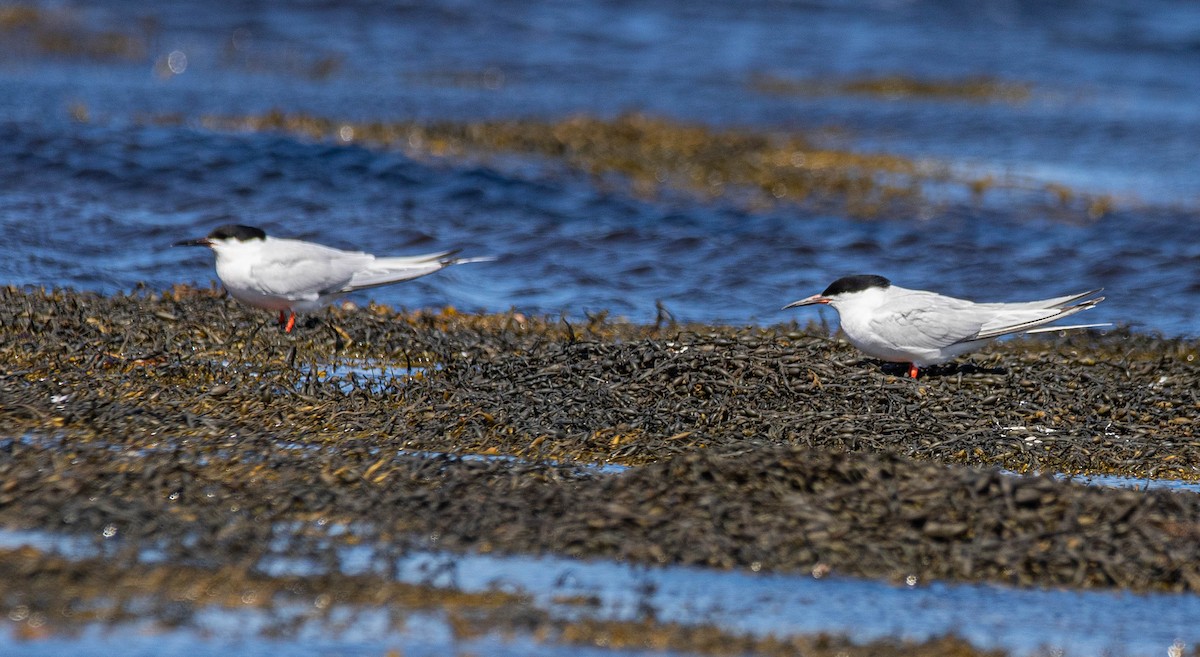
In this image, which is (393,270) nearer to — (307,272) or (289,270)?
(307,272)

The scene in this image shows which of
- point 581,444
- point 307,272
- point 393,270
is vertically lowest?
point 581,444

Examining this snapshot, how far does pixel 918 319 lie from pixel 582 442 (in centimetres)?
215

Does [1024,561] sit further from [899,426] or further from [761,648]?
[899,426]

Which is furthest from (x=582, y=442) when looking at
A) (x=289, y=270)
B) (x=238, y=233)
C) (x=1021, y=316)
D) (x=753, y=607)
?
(x=238, y=233)

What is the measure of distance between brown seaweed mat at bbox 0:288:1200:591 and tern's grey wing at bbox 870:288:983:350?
223 mm

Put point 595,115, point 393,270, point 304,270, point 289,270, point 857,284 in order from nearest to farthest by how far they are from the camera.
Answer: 1. point 857,284
2. point 289,270
3. point 304,270
4. point 393,270
5. point 595,115

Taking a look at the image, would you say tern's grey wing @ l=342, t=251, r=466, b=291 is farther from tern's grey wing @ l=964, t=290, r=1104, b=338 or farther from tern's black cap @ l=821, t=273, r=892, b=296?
tern's grey wing @ l=964, t=290, r=1104, b=338

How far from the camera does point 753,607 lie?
4.25 m

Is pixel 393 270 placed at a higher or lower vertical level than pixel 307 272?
lower

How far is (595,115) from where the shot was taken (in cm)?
1612

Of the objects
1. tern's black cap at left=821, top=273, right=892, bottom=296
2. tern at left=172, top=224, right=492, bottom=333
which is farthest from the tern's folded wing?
tern's black cap at left=821, top=273, right=892, bottom=296

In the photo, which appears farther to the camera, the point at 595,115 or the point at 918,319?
A: the point at 595,115

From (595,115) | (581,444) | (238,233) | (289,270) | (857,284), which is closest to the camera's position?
(581,444)

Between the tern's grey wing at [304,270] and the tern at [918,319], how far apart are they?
2809 millimetres
